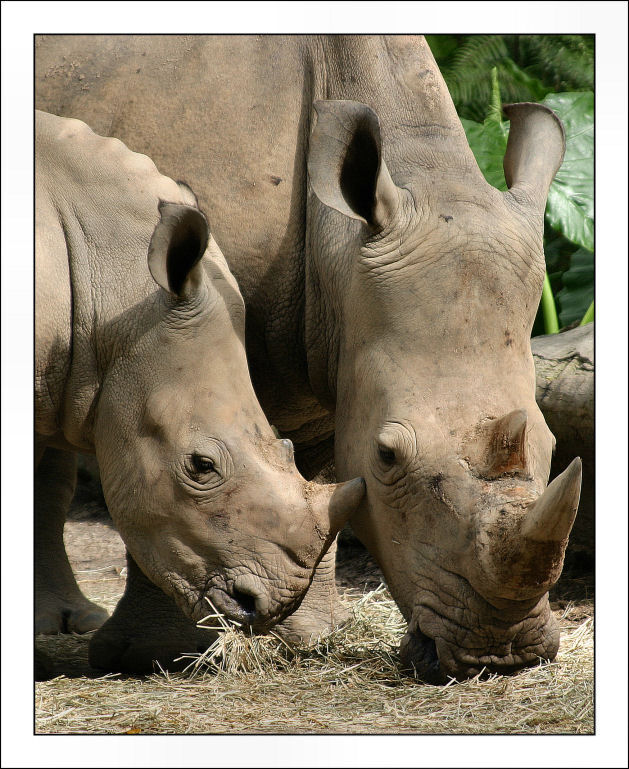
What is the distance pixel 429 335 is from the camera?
13.4ft

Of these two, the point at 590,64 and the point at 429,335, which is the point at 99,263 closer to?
the point at 429,335

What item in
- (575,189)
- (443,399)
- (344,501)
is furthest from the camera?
(575,189)

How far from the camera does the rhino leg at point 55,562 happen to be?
18.1 ft

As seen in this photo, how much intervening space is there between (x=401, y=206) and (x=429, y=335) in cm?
54

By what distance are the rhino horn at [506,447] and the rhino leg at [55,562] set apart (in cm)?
246

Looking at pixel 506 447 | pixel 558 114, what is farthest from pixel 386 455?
pixel 558 114

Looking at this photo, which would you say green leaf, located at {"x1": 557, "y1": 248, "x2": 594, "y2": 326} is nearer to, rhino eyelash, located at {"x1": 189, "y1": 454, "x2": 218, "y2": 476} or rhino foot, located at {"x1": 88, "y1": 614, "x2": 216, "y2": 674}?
rhino foot, located at {"x1": 88, "y1": 614, "x2": 216, "y2": 674}

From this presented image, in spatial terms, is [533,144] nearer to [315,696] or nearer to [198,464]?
[198,464]

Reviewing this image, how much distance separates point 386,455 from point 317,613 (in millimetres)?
1585

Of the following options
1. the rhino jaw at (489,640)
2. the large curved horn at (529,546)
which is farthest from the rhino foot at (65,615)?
the large curved horn at (529,546)

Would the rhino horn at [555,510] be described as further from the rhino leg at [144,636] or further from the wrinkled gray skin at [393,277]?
the rhino leg at [144,636]

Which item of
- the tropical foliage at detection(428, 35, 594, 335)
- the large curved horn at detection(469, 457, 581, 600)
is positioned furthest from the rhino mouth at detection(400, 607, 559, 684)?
the tropical foliage at detection(428, 35, 594, 335)

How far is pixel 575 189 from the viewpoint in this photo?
25.2 ft

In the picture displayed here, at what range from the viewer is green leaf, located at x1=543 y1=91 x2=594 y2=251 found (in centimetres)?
761
